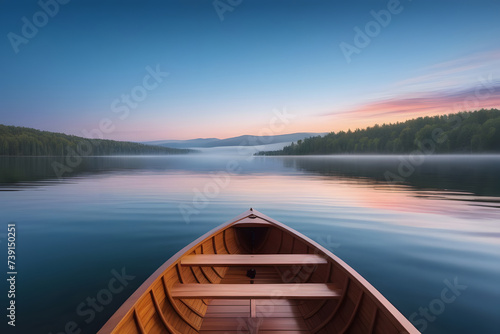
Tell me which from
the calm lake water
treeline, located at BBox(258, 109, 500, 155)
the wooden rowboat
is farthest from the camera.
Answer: treeline, located at BBox(258, 109, 500, 155)

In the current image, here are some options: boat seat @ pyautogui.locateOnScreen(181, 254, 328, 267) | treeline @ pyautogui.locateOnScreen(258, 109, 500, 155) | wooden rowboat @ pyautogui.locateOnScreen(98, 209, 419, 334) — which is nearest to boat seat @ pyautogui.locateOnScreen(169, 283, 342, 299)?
wooden rowboat @ pyautogui.locateOnScreen(98, 209, 419, 334)

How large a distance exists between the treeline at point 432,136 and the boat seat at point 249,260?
463 feet

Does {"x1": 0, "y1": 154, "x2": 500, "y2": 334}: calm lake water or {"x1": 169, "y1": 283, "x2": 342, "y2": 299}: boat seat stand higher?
{"x1": 169, "y1": 283, "x2": 342, "y2": 299}: boat seat

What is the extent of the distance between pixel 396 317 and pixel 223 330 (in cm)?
262

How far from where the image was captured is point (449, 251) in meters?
8.91

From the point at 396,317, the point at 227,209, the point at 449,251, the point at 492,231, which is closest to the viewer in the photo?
the point at 396,317

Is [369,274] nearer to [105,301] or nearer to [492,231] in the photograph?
[105,301]

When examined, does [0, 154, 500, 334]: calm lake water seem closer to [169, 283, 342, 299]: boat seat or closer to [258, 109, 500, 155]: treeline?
[169, 283, 342, 299]: boat seat

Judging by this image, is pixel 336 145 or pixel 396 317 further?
pixel 336 145

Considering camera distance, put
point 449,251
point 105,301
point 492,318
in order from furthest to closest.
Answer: point 449,251 < point 105,301 < point 492,318

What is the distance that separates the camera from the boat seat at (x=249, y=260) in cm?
538

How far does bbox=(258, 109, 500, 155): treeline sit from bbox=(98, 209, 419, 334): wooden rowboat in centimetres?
14139

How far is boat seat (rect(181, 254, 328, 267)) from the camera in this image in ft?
17.7

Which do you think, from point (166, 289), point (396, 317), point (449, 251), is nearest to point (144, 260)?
point (166, 289)
